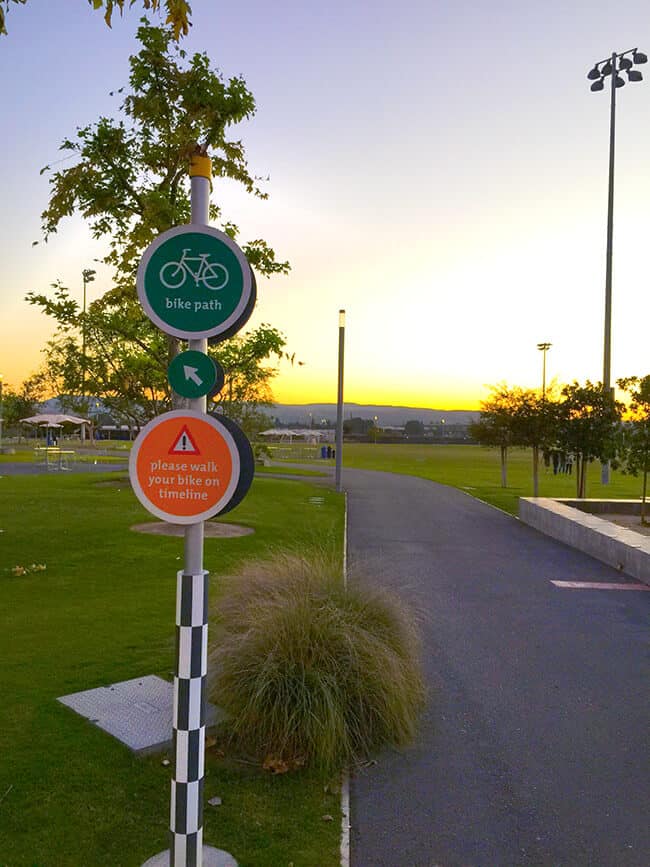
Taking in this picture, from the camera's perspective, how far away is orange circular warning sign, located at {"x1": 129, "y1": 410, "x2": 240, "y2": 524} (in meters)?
2.89

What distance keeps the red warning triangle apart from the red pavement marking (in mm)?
8396

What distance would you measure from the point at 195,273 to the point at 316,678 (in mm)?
2848

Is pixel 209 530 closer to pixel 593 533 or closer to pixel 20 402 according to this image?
pixel 593 533

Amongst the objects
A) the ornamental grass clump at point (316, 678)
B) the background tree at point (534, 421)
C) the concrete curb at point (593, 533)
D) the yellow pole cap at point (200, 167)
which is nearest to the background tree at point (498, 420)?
the background tree at point (534, 421)

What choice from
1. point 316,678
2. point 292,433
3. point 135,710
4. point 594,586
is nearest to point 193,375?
point 316,678

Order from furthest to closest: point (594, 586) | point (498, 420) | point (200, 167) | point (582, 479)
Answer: point (498, 420) < point (582, 479) < point (594, 586) < point (200, 167)

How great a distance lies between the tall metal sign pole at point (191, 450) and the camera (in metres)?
2.90

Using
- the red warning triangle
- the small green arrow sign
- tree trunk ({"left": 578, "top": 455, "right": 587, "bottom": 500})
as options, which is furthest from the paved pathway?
tree trunk ({"left": 578, "top": 455, "right": 587, "bottom": 500})

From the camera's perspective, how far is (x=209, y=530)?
1369cm

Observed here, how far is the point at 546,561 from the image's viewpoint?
12.0 m

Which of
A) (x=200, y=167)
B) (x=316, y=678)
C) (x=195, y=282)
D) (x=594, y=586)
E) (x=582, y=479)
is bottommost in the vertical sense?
(x=594, y=586)

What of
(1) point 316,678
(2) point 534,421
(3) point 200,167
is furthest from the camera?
(2) point 534,421

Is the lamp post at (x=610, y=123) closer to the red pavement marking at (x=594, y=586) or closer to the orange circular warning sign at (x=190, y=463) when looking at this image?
the red pavement marking at (x=594, y=586)

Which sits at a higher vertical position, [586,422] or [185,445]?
[586,422]
